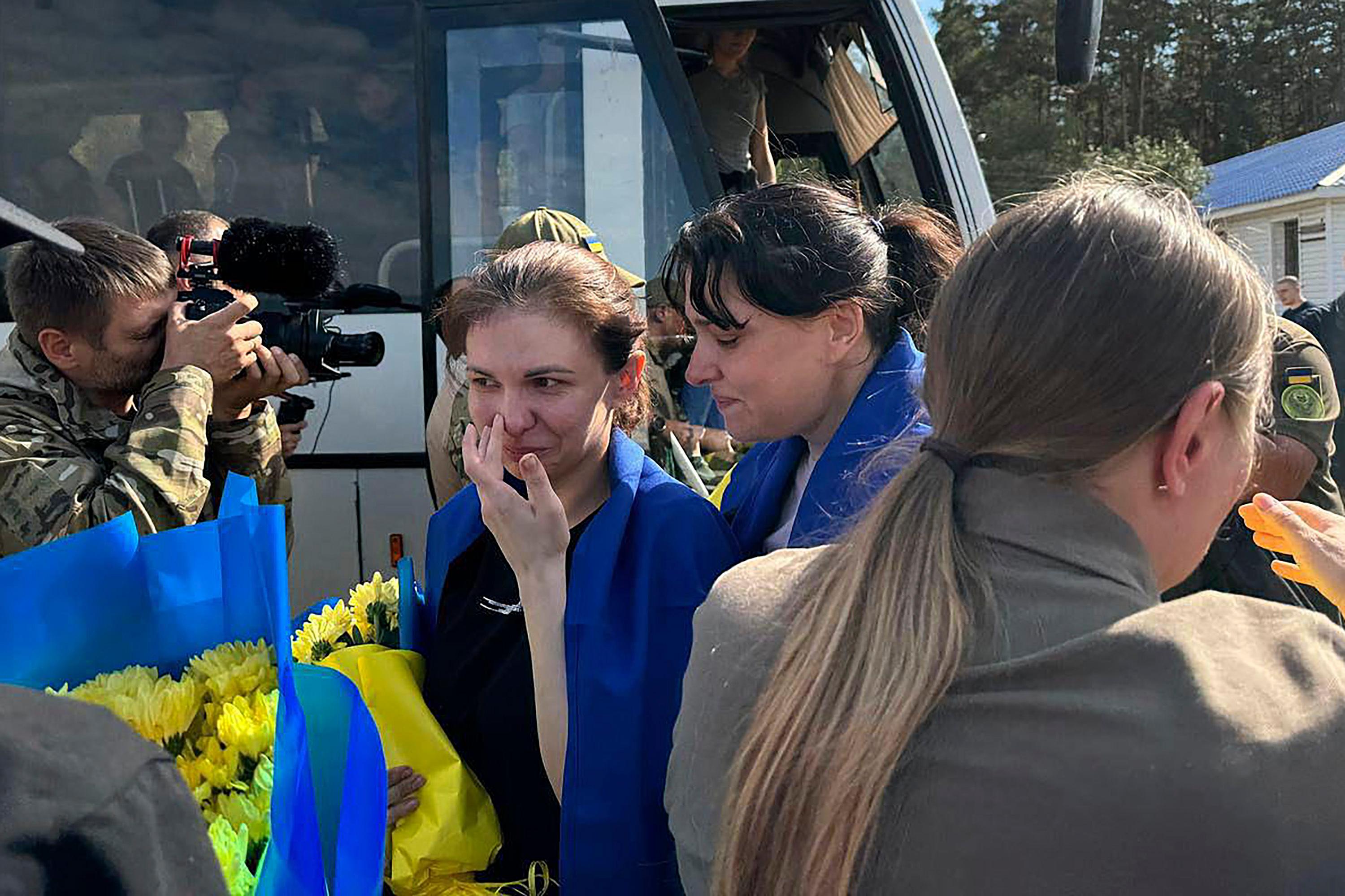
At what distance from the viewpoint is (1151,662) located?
3.18 ft

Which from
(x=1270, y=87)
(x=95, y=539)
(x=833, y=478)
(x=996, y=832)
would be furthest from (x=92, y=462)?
(x=1270, y=87)

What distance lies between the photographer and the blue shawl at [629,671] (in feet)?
5.55

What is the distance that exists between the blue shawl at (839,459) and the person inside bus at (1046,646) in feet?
1.63

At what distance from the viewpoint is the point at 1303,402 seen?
10.1 feet

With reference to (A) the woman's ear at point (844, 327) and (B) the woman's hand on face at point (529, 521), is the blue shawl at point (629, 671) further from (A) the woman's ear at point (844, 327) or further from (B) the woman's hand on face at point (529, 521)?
(A) the woman's ear at point (844, 327)

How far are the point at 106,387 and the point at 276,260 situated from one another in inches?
21.3

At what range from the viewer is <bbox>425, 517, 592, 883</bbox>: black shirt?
1.81m

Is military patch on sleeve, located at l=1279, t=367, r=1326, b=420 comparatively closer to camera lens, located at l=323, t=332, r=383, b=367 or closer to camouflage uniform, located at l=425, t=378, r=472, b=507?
camouflage uniform, located at l=425, t=378, r=472, b=507

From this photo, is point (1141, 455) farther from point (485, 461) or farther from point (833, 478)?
point (485, 461)

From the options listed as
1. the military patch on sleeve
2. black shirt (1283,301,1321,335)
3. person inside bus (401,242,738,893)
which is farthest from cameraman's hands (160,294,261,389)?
black shirt (1283,301,1321,335)

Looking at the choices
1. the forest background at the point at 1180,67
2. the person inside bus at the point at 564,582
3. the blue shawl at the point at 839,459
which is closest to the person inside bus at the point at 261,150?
the person inside bus at the point at 564,582

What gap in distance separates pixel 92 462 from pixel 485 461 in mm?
1161

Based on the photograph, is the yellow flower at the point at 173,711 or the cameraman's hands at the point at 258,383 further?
the cameraman's hands at the point at 258,383

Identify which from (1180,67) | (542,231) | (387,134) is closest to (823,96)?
(387,134)
